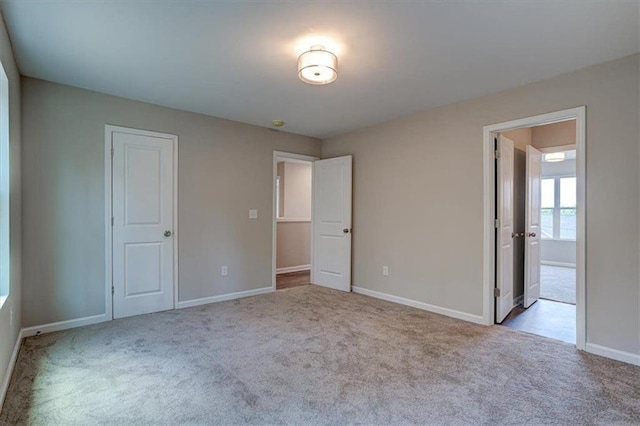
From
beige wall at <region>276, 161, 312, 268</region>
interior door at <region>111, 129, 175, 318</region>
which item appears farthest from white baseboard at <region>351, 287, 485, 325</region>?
interior door at <region>111, 129, 175, 318</region>

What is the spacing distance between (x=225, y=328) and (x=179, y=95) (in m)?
2.49

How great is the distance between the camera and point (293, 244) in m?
6.87

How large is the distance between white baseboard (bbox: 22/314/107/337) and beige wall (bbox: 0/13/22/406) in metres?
0.21

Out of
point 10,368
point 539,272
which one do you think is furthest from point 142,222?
point 539,272

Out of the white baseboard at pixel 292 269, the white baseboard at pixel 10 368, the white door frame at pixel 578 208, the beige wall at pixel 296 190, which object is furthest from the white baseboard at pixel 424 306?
the white baseboard at pixel 10 368

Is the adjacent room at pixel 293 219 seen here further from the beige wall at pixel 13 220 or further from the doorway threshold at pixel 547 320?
the beige wall at pixel 13 220

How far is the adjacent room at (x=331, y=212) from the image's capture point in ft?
6.86

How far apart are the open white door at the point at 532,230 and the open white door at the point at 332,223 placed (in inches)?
91.5

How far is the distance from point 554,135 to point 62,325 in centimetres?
625

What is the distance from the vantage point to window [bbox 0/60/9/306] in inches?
92.4

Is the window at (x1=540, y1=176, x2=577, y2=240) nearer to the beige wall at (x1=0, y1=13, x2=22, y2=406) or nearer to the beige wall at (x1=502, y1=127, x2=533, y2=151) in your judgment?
the beige wall at (x1=502, y1=127, x2=533, y2=151)

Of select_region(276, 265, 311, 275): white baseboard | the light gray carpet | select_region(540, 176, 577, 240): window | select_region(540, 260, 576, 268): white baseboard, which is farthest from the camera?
select_region(540, 176, 577, 240): window

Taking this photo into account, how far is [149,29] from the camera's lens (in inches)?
88.8

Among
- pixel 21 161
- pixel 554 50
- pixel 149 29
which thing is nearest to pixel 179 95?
pixel 149 29
